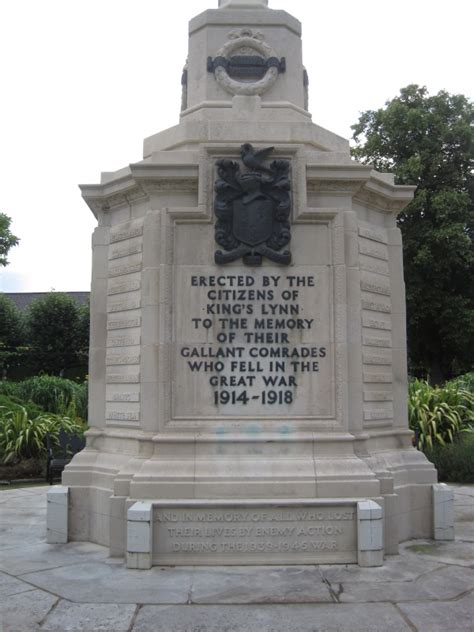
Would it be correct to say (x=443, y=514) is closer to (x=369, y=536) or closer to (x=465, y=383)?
(x=369, y=536)

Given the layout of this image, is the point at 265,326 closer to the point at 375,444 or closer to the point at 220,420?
the point at 220,420

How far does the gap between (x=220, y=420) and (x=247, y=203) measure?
120 inches

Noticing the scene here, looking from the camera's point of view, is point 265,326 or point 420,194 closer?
point 265,326

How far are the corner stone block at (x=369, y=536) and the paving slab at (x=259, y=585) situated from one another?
0.61 meters

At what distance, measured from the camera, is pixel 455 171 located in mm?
29188

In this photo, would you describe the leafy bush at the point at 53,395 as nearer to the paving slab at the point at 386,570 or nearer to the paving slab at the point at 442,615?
the paving slab at the point at 386,570

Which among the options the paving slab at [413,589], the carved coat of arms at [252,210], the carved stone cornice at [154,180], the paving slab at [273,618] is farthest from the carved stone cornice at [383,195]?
the paving slab at [273,618]

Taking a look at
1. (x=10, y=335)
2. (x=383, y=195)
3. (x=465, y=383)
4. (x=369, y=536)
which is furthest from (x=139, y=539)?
(x=10, y=335)

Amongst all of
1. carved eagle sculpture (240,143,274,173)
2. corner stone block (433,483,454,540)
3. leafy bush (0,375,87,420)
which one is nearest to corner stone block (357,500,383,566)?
corner stone block (433,483,454,540)

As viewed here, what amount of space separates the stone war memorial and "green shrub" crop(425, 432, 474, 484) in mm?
6111

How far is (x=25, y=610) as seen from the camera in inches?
243

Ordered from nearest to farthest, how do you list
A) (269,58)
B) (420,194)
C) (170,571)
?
(170,571), (269,58), (420,194)

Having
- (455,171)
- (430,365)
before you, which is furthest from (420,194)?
(430,365)

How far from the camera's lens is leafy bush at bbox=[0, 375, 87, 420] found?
21.2m
